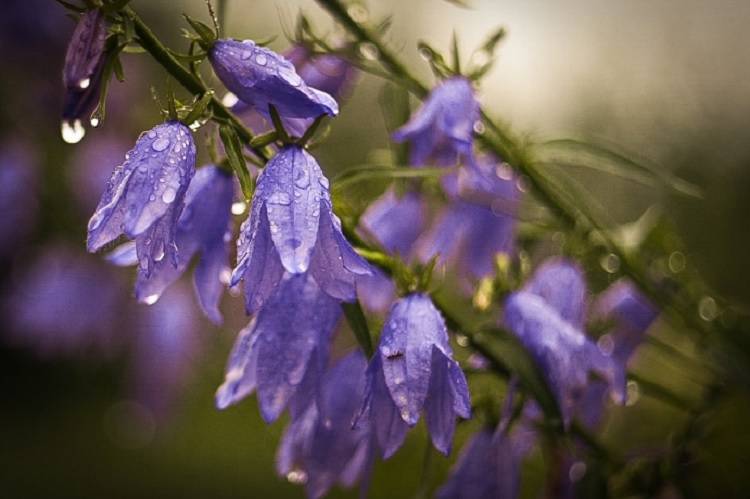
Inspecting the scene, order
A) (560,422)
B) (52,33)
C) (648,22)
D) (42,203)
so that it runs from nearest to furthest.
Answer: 1. (560,422)
2. (52,33)
3. (42,203)
4. (648,22)

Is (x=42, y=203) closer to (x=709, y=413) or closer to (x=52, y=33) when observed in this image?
(x=52, y=33)

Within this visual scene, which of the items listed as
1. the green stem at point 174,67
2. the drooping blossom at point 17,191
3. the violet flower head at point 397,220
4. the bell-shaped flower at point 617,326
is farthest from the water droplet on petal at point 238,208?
the drooping blossom at point 17,191

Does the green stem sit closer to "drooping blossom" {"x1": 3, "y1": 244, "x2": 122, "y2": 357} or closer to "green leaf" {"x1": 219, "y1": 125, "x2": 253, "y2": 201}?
"green leaf" {"x1": 219, "y1": 125, "x2": 253, "y2": 201}

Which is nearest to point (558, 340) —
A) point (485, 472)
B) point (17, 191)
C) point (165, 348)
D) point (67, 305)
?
point (485, 472)

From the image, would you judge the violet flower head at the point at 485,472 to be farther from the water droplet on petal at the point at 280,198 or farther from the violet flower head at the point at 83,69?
the violet flower head at the point at 83,69

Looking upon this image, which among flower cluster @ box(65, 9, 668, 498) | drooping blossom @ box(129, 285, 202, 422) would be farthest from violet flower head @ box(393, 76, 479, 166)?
drooping blossom @ box(129, 285, 202, 422)

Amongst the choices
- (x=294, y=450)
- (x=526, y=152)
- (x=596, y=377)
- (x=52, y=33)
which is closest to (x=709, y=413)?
(x=596, y=377)
